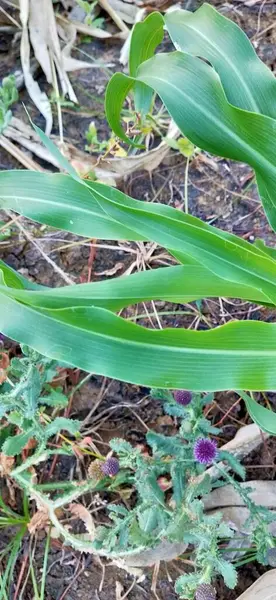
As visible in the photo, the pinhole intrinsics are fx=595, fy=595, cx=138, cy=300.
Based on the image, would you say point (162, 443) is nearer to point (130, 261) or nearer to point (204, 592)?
point (204, 592)

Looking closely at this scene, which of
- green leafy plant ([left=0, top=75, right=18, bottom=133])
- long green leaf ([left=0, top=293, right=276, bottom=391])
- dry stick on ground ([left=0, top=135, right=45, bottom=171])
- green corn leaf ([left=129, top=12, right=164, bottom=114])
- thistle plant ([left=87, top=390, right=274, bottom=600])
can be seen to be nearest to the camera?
long green leaf ([left=0, top=293, right=276, bottom=391])

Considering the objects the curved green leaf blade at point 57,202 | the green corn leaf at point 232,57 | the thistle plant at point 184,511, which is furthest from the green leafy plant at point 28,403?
the green corn leaf at point 232,57

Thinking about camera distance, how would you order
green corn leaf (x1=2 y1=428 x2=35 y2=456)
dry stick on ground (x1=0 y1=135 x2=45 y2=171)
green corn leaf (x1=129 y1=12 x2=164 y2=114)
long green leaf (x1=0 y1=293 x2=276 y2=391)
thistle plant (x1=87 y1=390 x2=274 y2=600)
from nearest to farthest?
long green leaf (x1=0 y1=293 x2=276 y2=391) < thistle plant (x1=87 y1=390 x2=274 y2=600) < green corn leaf (x1=2 y1=428 x2=35 y2=456) < green corn leaf (x1=129 y1=12 x2=164 y2=114) < dry stick on ground (x1=0 y1=135 x2=45 y2=171)

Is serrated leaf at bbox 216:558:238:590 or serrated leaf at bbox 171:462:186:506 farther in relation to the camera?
serrated leaf at bbox 171:462:186:506

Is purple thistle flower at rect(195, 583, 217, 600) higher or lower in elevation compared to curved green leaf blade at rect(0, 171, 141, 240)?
lower

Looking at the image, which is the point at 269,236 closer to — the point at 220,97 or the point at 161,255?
the point at 161,255

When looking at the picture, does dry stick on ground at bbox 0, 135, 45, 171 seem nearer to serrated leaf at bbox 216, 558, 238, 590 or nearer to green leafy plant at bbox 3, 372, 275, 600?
green leafy plant at bbox 3, 372, 275, 600

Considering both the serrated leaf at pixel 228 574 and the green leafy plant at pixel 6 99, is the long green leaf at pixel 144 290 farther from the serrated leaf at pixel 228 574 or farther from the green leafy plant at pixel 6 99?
the green leafy plant at pixel 6 99

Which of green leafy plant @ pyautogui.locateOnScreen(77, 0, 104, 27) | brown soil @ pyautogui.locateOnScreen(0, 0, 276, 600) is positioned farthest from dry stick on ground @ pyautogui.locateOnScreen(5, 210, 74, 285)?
green leafy plant @ pyautogui.locateOnScreen(77, 0, 104, 27)
